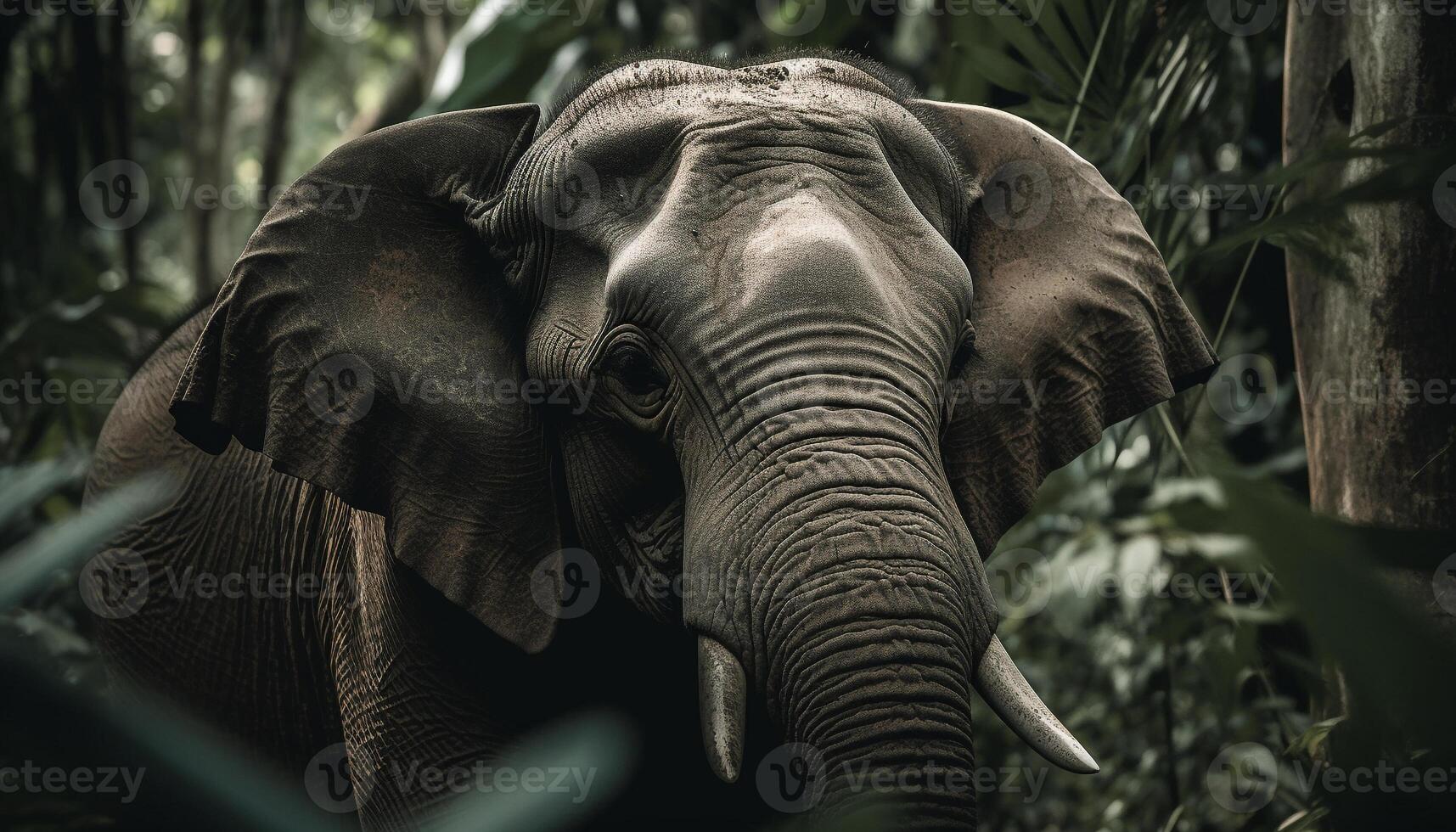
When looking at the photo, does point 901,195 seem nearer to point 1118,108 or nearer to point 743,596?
point 743,596

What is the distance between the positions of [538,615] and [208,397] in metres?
0.78

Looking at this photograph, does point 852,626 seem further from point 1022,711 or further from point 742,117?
point 742,117

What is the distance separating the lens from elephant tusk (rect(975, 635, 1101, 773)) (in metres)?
2.27

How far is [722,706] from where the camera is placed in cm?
219

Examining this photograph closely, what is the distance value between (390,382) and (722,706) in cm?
98

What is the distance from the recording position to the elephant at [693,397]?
86.3 inches

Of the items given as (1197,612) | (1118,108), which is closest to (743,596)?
(1118,108)

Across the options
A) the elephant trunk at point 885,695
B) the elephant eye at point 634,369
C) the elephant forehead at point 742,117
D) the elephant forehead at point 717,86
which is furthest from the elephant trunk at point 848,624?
the elephant forehead at point 717,86

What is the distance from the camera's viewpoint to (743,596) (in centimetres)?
223

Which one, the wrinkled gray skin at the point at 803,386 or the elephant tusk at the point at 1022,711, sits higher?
the wrinkled gray skin at the point at 803,386

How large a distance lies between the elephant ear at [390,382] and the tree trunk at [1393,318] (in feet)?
5.58

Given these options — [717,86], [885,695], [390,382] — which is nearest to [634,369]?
[390,382]

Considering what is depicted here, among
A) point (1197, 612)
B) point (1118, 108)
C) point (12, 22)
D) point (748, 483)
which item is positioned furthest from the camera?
point (12, 22)

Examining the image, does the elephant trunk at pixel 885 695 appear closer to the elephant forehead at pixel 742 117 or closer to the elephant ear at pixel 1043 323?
the elephant ear at pixel 1043 323
